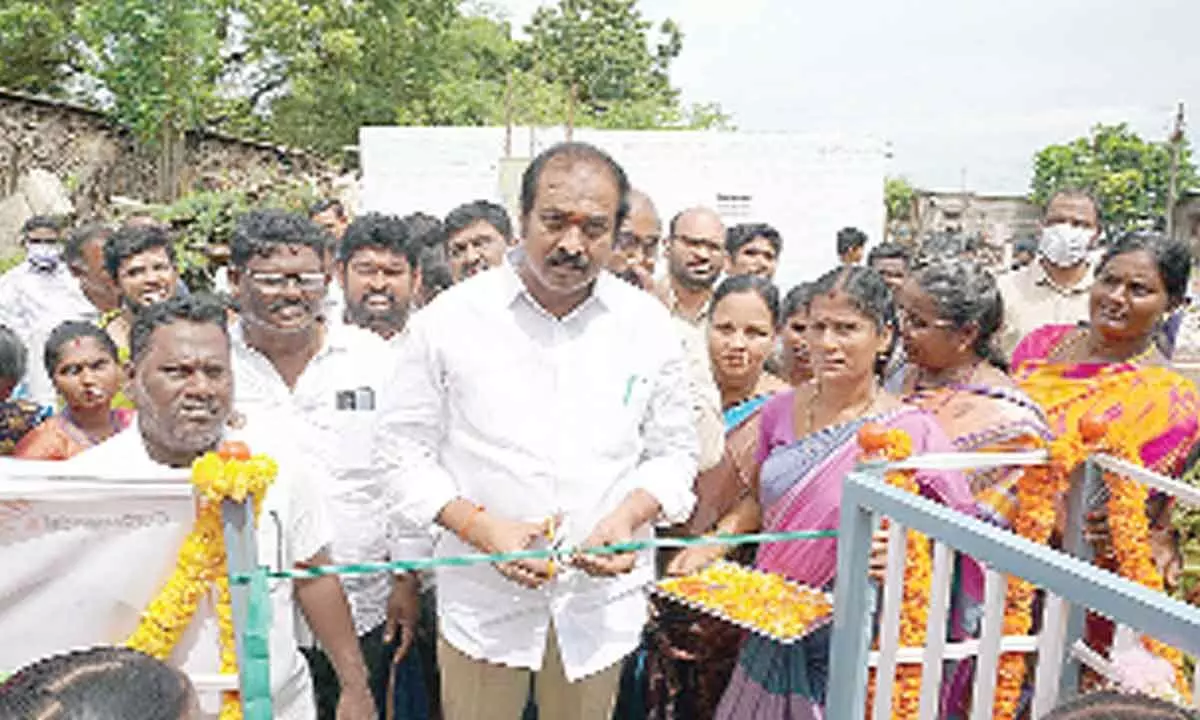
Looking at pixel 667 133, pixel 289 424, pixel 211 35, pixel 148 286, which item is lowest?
pixel 289 424

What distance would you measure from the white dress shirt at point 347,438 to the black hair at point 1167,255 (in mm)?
2700

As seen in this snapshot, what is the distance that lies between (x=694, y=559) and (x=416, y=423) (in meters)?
1.09

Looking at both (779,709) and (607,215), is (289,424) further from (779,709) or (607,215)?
(779,709)

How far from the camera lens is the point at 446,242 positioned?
448 centimetres

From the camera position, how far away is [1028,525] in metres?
2.53

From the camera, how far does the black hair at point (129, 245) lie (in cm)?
438

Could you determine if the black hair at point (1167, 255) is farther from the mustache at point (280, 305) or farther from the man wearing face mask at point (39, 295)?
the man wearing face mask at point (39, 295)

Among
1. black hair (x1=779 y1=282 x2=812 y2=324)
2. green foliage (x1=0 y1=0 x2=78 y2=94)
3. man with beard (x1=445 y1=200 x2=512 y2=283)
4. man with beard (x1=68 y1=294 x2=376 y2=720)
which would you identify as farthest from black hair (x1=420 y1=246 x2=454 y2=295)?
green foliage (x1=0 y1=0 x2=78 y2=94)

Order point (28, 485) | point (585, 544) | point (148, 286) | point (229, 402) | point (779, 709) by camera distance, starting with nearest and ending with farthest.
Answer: point (28, 485) → point (585, 544) → point (229, 402) → point (779, 709) → point (148, 286)

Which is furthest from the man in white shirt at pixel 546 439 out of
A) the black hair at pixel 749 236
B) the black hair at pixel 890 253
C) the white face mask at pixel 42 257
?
the white face mask at pixel 42 257

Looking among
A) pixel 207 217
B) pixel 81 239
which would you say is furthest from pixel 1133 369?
pixel 207 217

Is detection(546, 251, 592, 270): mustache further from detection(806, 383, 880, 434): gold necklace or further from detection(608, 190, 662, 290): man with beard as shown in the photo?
detection(608, 190, 662, 290): man with beard

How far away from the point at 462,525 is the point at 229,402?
0.68m

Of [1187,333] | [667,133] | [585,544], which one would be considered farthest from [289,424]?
[1187,333]
